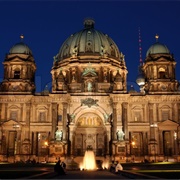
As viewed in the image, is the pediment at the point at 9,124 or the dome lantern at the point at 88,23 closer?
the pediment at the point at 9,124

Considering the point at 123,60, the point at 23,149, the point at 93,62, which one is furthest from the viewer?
the point at 123,60

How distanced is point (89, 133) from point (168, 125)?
17149 mm

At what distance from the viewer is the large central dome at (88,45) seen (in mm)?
79438

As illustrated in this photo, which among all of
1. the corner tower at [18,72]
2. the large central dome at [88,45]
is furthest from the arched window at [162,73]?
the corner tower at [18,72]

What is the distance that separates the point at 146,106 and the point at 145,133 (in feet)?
18.7

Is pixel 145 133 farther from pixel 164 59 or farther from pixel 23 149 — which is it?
pixel 23 149

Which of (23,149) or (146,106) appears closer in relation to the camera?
(23,149)

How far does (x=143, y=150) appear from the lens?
67.0 metres

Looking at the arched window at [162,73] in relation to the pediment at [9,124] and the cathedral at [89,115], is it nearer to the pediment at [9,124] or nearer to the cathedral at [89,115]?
the cathedral at [89,115]

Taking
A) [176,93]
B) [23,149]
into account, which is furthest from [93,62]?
[23,149]

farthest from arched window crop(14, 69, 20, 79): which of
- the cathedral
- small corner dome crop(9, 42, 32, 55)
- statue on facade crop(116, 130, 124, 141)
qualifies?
statue on facade crop(116, 130, 124, 141)

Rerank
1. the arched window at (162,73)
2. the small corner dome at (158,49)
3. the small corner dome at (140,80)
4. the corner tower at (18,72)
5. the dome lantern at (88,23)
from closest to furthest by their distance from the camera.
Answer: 1. the corner tower at (18,72)
2. the arched window at (162,73)
3. the small corner dome at (158,49)
4. the dome lantern at (88,23)
5. the small corner dome at (140,80)

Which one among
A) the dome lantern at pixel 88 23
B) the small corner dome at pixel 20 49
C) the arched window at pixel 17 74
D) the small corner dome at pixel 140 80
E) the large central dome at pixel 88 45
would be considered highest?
the dome lantern at pixel 88 23

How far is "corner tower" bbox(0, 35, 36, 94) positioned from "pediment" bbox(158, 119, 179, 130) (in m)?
28.0
